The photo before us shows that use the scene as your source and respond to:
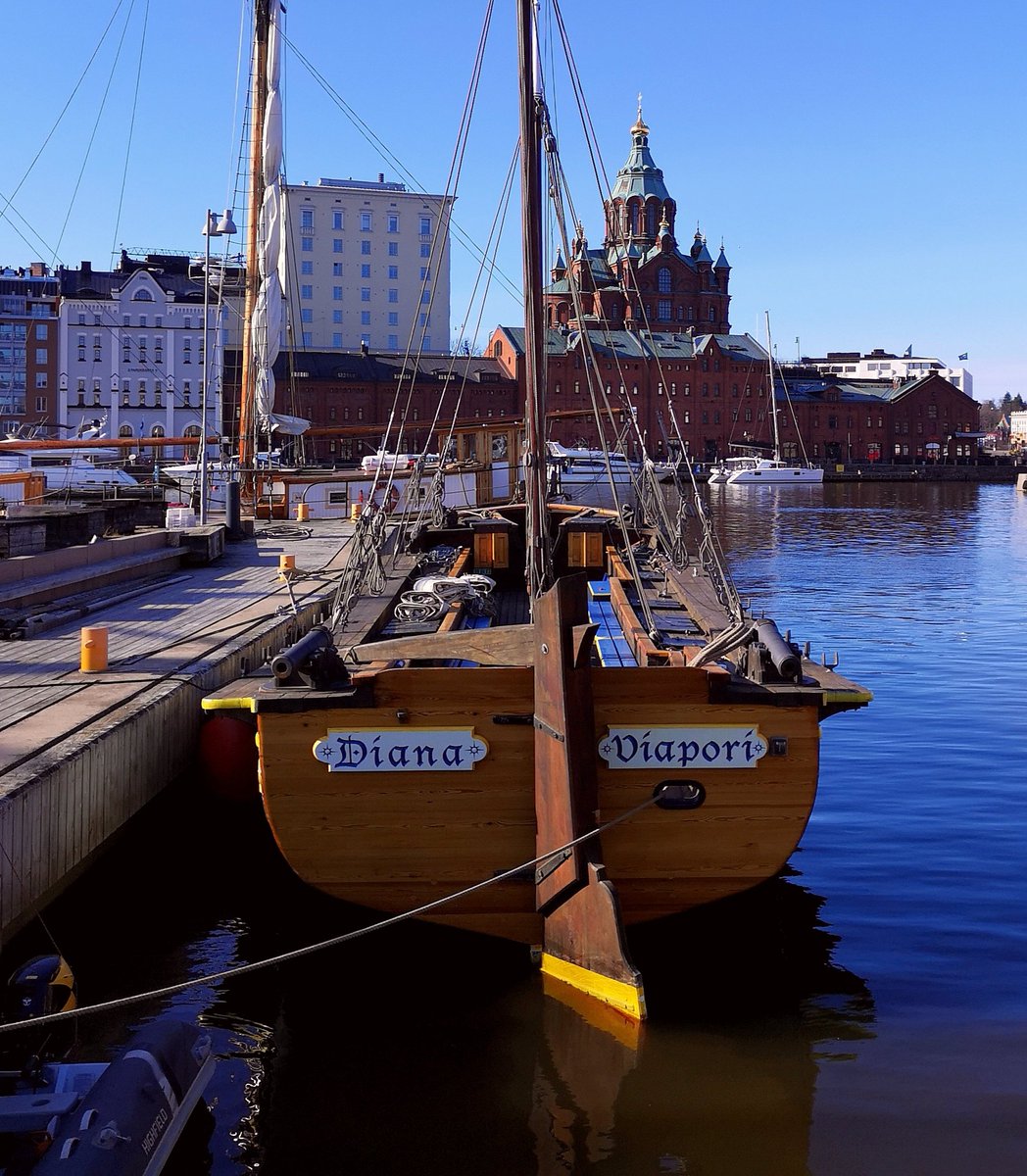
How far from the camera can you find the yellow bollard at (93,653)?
40.5 feet

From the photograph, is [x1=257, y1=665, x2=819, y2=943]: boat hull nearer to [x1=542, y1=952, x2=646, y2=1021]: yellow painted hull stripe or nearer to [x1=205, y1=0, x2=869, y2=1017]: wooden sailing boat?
[x1=205, y1=0, x2=869, y2=1017]: wooden sailing boat

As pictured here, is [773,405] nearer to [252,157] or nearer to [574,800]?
[252,157]

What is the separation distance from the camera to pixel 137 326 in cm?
9712

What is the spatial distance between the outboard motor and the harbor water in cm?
89

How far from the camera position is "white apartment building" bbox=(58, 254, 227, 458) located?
315 feet

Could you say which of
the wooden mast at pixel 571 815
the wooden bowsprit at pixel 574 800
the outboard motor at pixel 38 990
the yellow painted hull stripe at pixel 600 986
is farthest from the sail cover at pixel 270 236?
the outboard motor at pixel 38 990

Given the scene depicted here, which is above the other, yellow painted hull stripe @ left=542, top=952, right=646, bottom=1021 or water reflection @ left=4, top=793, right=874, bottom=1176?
yellow painted hull stripe @ left=542, top=952, right=646, bottom=1021

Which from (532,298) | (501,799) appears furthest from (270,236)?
(501,799)

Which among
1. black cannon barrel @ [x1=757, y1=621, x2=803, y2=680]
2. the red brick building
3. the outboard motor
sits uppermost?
the red brick building

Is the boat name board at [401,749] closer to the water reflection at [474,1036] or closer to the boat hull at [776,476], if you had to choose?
the water reflection at [474,1036]

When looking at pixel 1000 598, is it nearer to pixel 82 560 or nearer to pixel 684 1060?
pixel 82 560

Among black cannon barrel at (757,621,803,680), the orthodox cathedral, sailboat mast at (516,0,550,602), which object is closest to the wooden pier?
sailboat mast at (516,0,550,602)

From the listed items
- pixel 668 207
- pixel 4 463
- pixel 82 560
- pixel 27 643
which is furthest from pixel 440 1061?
pixel 668 207

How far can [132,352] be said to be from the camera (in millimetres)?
96438
